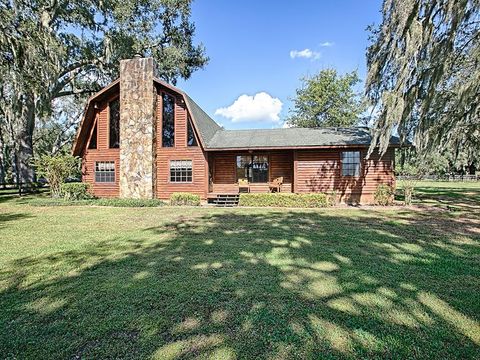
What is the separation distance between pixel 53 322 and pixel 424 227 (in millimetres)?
8393

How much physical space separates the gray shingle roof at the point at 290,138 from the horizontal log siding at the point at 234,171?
76cm

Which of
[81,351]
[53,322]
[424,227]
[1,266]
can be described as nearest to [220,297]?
[81,351]

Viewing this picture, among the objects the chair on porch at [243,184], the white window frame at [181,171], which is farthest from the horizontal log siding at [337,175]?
the white window frame at [181,171]

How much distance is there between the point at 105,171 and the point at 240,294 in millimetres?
14009

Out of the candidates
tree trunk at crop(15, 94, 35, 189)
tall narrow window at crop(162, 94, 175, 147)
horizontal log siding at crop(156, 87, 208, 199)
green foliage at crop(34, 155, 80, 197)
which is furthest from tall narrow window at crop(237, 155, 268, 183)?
tree trunk at crop(15, 94, 35, 189)

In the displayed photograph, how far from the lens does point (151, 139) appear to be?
47.1 feet

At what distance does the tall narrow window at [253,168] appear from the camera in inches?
594

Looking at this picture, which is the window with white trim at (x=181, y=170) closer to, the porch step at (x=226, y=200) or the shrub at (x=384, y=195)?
the porch step at (x=226, y=200)

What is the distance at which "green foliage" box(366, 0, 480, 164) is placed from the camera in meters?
9.39

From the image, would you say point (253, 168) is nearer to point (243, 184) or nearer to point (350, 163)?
point (243, 184)

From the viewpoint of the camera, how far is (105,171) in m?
15.4

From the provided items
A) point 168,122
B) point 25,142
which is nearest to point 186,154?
point 168,122

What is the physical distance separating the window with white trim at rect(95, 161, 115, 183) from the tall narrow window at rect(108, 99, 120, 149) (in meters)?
0.99

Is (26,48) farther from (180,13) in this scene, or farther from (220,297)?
(220,297)
